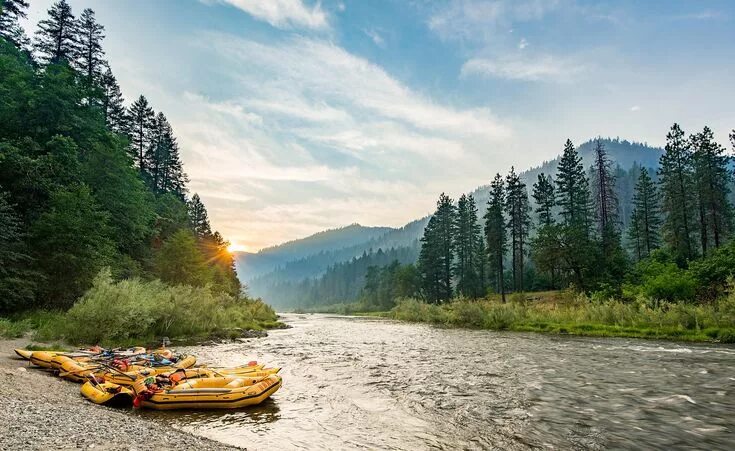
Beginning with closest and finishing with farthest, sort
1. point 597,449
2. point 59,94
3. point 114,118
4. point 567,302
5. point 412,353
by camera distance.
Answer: point 597,449 → point 412,353 → point 59,94 → point 567,302 → point 114,118

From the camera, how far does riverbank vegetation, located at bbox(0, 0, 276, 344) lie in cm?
2144

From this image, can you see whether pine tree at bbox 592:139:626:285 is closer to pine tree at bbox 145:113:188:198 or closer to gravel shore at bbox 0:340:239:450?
Answer: gravel shore at bbox 0:340:239:450

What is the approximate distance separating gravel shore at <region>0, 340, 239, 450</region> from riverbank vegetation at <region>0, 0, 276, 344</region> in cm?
1117

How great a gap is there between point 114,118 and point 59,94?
29.7m

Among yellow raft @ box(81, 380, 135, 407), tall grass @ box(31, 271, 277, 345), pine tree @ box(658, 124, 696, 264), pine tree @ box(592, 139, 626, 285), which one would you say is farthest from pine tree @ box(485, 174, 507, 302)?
yellow raft @ box(81, 380, 135, 407)

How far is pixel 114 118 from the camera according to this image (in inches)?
2263

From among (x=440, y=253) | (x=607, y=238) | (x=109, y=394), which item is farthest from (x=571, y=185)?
(x=109, y=394)

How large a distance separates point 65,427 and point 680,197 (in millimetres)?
73890

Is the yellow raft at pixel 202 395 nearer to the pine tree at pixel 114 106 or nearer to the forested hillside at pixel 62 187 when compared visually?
the forested hillside at pixel 62 187

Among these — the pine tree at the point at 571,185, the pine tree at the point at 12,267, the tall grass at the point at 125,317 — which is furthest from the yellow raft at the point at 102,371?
the pine tree at the point at 571,185

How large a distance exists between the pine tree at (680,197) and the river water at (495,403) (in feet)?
161

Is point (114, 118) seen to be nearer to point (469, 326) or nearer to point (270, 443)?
point (469, 326)

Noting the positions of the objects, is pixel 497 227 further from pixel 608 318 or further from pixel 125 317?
pixel 125 317

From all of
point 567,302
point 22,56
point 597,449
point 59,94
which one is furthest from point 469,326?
point 22,56
